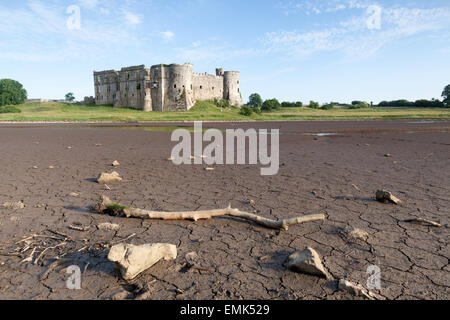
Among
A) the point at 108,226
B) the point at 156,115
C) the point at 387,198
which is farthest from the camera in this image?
the point at 156,115

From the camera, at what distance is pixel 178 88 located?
208 ft

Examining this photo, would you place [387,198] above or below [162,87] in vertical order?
below

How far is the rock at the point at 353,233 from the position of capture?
359 cm

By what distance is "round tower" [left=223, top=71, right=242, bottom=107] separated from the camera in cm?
7481

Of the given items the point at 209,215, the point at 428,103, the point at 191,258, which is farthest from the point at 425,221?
the point at 428,103

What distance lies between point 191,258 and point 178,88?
6358cm

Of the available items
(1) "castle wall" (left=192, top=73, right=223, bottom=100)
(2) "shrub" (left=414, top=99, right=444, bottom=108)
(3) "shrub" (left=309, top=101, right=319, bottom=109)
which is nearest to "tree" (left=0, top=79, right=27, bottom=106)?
(1) "castle wall" (left=192, top=73, right=223, bottom=100)

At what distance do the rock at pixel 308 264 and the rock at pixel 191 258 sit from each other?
103 centimetres

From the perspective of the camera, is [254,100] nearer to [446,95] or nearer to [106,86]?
[106,86]

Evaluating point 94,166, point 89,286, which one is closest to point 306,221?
point 89,286

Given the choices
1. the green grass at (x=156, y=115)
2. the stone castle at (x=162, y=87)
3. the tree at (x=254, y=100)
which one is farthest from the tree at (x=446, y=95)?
the stone castle at (x=162, y=87)

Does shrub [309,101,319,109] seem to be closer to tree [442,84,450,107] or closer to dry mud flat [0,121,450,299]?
tree [442,84,450,107]

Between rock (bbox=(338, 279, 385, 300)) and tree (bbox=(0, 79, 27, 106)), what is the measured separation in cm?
9190

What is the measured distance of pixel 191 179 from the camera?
6930mm
